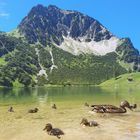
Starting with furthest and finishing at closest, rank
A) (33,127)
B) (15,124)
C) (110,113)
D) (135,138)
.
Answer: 1. (110,113)
2. (15,124)
3. (33,127)
4. (135,138)

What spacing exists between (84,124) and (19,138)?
9910mm

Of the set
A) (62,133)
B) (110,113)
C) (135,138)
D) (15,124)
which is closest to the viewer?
(135,138)

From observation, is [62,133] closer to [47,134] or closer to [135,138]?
[47,134]

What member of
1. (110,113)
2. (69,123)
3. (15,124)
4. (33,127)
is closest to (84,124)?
(69,123)

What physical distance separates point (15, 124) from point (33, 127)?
136 inches

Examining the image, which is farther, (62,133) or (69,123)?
(69,123)

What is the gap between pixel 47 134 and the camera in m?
33.7

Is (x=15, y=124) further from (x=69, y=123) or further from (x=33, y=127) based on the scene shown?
(x=69, y=123)

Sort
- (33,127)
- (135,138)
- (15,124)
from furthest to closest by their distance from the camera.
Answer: (15,124), (33,127), (135,138)

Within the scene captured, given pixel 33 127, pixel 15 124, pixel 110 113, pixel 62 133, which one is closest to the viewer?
pixel 62 133

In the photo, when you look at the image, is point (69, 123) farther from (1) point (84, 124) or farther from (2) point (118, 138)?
(2) point (118, 138)

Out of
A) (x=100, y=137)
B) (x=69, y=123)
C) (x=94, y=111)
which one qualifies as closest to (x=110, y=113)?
(x=94, y=111)

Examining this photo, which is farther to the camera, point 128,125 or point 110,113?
point 110,113

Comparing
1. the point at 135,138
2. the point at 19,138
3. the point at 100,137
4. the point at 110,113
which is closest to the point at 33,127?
the point at 19,138
